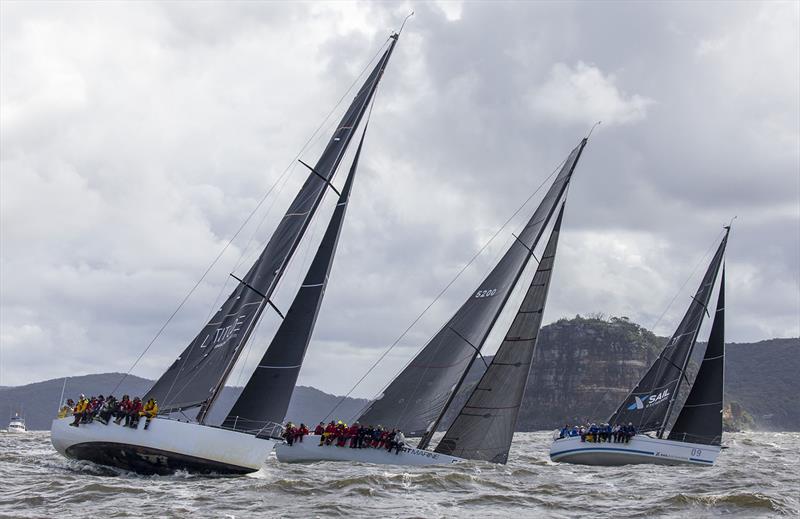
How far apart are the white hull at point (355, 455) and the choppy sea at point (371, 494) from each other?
193 cm

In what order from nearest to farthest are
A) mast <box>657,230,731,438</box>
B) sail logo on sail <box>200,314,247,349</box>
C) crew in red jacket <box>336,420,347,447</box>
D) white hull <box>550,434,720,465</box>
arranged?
sail logo on sail <box>200,314,247,349</box> < crew in red jacket <box>336,420,347,447</box> < white hull <box>550,434,720,465</box> < mast <box>657,230,731,438</box>

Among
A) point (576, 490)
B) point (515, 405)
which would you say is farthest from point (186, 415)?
point (515, 405)

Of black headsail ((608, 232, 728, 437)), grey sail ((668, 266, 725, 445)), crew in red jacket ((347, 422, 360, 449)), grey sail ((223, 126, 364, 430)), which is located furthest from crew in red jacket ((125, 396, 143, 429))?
grey sail ((668, 266, 725, 445))

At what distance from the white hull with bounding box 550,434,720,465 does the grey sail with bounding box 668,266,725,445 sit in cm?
284

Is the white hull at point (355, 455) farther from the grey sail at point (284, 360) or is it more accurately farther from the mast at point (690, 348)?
the mast at point (690, 348)

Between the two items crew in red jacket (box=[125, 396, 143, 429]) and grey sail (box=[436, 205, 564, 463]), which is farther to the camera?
grey sail (box=[436, 205, 564, 463])

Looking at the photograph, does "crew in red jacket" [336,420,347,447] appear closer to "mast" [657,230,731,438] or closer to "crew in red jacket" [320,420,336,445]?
"crew in red jacket" [320,420,336,445]

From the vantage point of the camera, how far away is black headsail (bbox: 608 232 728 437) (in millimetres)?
45312

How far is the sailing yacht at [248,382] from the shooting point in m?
24.4

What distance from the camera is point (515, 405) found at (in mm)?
34938

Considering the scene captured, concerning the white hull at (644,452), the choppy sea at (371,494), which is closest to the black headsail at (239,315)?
the choppy sea at (371,494)

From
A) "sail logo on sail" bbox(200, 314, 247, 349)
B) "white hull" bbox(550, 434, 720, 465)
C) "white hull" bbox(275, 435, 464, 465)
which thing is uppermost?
"sail logo on sail" bbox(200, 314, 247, 349)

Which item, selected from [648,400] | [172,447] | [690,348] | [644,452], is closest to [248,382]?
[172,447]

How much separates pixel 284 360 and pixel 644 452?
18800 millimetres
